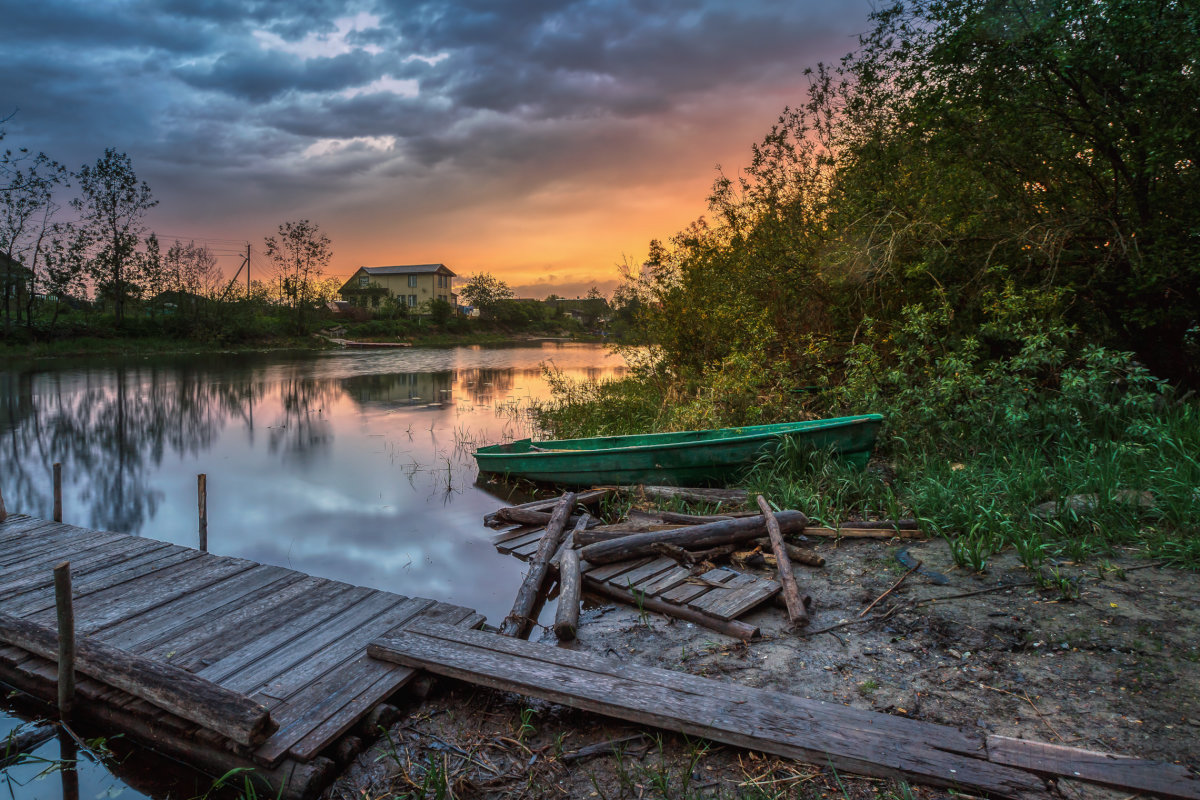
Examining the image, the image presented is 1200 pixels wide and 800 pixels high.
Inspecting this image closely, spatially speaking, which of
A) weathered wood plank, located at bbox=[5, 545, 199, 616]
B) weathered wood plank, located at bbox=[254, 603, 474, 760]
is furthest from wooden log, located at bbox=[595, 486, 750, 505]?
weathered wood plank, located at bbox=[5, 545, 199, 616]

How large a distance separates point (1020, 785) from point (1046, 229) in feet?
25.0

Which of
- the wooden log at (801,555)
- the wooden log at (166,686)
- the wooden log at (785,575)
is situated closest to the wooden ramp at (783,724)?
the wooden log at (166,686)

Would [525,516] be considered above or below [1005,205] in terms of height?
below

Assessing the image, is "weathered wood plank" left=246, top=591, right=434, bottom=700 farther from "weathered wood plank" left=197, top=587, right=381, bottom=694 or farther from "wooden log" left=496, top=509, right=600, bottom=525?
"wooden log" left=496, top=509, right=600, bottom=525

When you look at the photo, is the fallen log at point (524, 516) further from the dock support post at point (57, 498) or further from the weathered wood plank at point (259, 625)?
the dock support post at point (57, 498)

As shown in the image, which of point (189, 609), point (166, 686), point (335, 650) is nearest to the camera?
point (166, 686)

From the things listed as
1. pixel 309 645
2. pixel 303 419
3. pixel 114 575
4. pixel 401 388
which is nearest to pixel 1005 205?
Answer: pixel 309 645

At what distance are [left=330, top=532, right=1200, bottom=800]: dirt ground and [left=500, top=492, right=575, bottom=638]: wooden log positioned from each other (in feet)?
1.59

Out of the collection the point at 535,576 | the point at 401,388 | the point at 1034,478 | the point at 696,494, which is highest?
the point at 1034,478

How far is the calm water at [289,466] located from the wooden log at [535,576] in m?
0.57

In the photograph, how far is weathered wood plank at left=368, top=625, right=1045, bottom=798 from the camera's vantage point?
2.79 metres

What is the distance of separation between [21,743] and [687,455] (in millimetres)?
6367

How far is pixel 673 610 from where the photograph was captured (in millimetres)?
4926

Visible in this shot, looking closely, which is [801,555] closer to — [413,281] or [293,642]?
[293,642]
